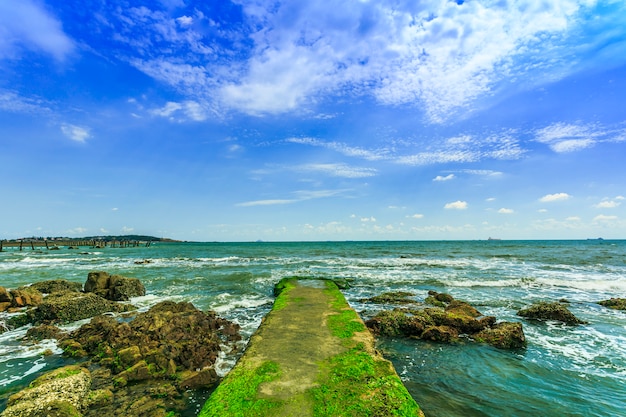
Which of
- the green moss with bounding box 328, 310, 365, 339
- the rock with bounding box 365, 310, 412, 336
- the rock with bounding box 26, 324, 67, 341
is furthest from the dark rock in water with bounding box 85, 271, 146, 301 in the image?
the rock with bounding box 365, 310, 412, 336

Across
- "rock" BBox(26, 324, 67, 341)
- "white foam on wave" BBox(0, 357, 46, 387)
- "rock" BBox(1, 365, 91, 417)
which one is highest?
"rock" BBox(1, 365, 91, 417)

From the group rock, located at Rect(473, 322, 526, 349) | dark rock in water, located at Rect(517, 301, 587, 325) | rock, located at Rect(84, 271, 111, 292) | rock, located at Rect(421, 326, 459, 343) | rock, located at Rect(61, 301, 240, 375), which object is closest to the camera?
rock, located at Rect(61, 301, 240, 375)

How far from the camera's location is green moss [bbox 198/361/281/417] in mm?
4910

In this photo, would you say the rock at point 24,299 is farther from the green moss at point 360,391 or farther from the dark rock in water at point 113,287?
the green moss at point 360,391

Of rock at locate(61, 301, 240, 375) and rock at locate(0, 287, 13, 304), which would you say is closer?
rock at locate(61, 301, 240, 375)

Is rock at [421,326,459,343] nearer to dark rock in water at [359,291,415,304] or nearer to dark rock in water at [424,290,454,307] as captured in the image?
dark rock in water at [424,290,454,307]

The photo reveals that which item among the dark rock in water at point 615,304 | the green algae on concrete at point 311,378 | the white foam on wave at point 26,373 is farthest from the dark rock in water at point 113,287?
the dark rock in water at point 615,304

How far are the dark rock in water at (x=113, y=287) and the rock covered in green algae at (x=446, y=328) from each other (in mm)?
13476

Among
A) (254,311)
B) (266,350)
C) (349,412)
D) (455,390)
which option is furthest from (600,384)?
Result: (254,311)

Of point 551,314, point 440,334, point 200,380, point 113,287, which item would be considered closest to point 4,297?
point 113,287

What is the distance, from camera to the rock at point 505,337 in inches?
372

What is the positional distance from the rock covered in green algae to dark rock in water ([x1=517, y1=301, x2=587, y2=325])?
2854mm

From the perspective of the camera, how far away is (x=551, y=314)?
484 inches

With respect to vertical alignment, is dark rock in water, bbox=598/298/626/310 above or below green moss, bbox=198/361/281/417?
below
